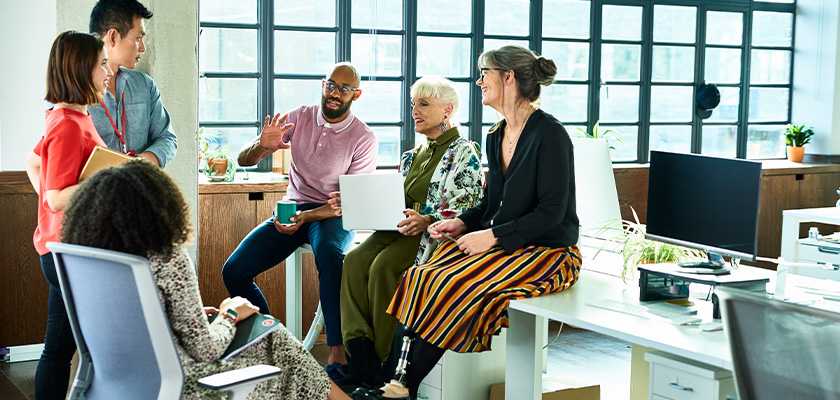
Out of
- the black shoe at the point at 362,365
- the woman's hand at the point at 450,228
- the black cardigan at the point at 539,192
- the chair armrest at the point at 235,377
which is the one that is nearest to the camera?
the chair armrest at the point at 235,377

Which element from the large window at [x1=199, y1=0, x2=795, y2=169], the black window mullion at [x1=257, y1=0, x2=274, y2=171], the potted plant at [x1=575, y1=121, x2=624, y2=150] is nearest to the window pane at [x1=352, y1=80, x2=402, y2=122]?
the large window at [x1=199, y1=0, x2=795, y2=169]

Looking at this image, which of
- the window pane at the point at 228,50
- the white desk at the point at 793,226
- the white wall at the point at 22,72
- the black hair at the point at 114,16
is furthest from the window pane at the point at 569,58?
the black hair at the point at 114,16

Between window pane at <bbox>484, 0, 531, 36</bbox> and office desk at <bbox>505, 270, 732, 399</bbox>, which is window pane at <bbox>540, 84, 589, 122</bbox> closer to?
window pane at <bbox>484, 0, 531, 36</bbox>

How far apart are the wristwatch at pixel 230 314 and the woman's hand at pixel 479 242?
96 centimetres

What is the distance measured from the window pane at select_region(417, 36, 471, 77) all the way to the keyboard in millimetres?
3398

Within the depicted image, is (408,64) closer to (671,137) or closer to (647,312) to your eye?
(671,137)

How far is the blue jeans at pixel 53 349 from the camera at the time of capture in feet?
9.14

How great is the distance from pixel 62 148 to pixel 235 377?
1.10m

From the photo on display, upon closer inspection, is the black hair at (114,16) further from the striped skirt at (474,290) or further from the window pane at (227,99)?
the window pane at (227,99)

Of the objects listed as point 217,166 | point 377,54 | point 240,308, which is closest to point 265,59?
point 377,54

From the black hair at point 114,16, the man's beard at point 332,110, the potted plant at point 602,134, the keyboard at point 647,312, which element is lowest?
the keyboard at point 647,312

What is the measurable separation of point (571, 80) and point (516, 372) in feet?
12.9

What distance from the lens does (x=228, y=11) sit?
5.26 m

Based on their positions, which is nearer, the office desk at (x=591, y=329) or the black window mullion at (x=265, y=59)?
the office desk at (x=591, y=329)
